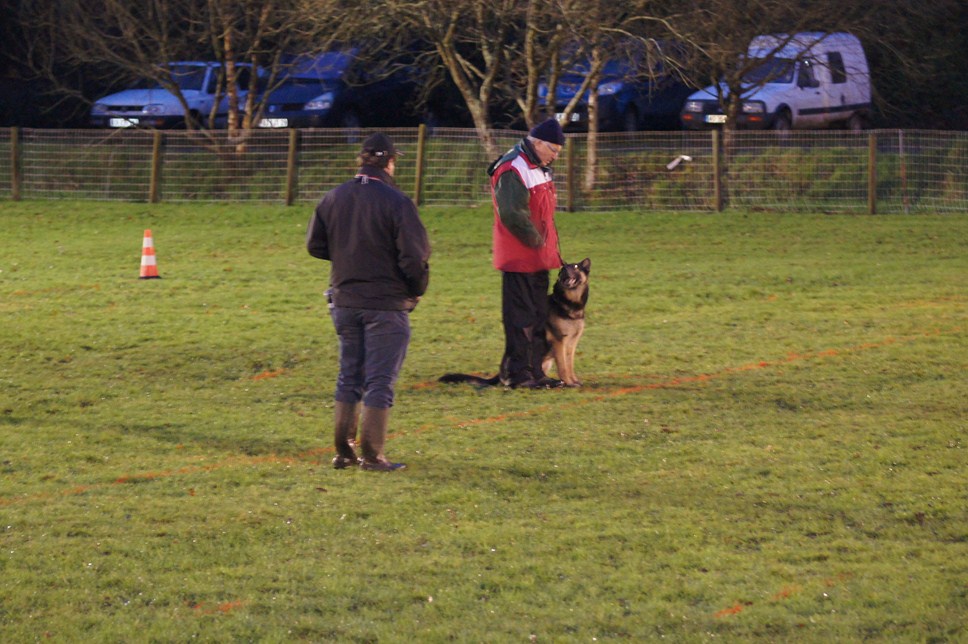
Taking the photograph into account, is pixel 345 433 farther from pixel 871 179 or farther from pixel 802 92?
pixel 802 92

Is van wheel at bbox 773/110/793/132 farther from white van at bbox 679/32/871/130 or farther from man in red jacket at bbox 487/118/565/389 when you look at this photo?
man in red jacket at bbox 487/118/565/389

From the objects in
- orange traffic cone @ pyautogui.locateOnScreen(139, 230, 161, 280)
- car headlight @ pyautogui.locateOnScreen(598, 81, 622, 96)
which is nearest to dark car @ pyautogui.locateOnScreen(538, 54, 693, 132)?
car headlight @ pyautogui.locateOnScreen(598, 81, 622, 96)

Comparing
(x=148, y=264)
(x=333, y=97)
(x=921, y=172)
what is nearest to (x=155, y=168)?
(x=333, y=97)

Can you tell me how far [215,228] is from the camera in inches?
861

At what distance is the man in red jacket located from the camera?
31.2 ft

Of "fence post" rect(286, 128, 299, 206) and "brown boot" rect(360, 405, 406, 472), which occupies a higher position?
"fence post" rect(286, 128, 299, 206)

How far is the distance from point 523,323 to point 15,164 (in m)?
18.0

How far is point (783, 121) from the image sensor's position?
1058 inches

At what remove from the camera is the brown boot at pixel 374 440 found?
293 inches

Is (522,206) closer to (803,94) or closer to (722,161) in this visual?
(722,161)

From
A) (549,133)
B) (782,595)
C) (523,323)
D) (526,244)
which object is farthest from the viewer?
(523,323)

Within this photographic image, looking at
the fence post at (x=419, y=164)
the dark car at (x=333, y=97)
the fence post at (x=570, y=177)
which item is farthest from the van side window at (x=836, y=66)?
the fence post at (x=419, y=164)

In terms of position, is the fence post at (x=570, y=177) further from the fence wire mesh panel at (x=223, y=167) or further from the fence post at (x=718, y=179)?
the fence wire mesh panel at (x=223, y=167)

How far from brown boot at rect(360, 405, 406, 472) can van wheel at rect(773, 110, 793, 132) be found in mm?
20455
